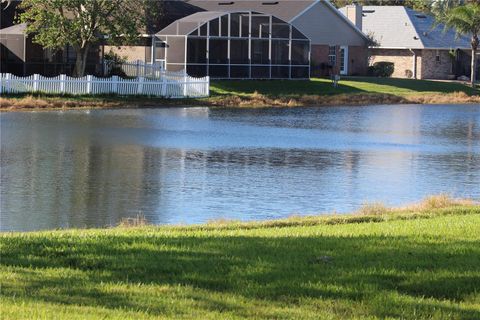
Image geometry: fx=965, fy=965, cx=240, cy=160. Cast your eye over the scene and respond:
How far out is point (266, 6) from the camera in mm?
66938

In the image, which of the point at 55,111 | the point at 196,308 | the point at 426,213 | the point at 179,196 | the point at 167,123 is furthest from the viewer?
the point at 55,111

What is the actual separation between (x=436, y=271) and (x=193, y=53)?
45991 mm

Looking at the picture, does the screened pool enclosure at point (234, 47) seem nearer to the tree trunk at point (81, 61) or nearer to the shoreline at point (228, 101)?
the shoreline at point (228, 101)

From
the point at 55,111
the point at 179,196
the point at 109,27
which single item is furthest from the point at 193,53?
the point at 179,196

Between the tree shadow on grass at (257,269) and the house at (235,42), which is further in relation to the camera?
the house at (235,42)

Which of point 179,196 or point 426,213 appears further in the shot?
point 179,196

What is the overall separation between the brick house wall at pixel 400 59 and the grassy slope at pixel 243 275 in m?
63.6

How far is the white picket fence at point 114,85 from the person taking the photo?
44.7 m

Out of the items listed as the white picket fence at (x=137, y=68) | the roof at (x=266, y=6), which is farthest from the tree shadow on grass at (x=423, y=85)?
the white picket fence at (x=137, y=68)

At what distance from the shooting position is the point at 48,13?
4725 centimetres

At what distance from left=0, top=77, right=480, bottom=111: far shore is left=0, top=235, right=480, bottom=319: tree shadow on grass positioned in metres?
31.4

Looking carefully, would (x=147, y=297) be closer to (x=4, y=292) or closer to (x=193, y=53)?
(x=4, y=292)

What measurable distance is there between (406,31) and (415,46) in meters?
2.58

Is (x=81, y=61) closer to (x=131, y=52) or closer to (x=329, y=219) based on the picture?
(x=131, y=52)
